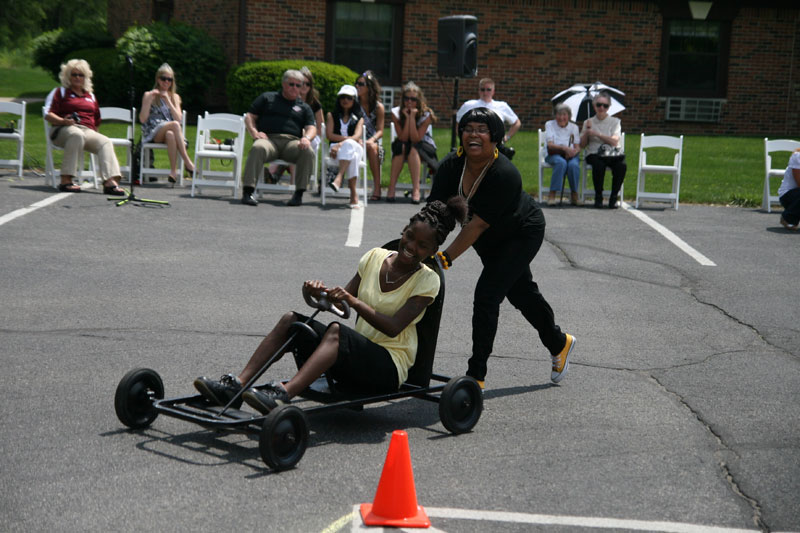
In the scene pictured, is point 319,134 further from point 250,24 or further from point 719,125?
point 719,125

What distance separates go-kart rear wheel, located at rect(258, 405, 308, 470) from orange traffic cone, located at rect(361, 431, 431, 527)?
1.99 feet

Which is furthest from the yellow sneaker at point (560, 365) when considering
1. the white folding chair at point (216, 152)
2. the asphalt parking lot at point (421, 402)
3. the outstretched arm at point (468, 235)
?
the white folding chair at point (216, 152)

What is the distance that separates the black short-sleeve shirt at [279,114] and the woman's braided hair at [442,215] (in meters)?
9.08

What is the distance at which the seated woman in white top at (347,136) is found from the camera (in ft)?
46.6

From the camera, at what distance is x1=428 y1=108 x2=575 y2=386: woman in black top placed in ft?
19.4

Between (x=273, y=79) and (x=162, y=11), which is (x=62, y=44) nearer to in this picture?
(x=162, y=11)

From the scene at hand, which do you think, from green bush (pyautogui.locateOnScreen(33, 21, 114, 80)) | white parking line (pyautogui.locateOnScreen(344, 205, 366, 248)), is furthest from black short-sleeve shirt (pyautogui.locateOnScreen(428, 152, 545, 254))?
green bush (pyautogui.locateOnScreen(33, 21, 114, 80))

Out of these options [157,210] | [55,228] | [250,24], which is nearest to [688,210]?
[157,210]

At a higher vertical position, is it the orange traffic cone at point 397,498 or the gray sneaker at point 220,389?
the gray sneaker at point 220,389

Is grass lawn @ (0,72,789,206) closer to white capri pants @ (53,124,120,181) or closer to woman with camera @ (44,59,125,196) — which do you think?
woman with camera @ (44,59,125,196)

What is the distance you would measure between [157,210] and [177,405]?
804 centimetres

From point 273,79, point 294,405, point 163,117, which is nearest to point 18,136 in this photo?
point 163,117

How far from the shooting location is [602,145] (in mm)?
15328

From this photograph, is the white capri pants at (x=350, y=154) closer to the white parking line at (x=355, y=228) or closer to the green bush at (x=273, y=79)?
the white parking line at (x=355, y=228)
